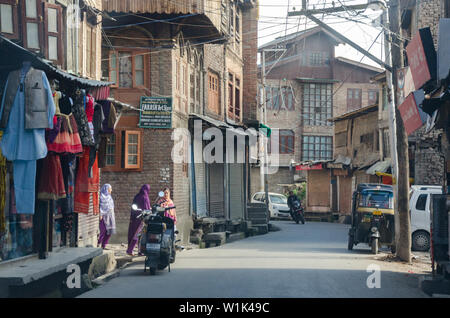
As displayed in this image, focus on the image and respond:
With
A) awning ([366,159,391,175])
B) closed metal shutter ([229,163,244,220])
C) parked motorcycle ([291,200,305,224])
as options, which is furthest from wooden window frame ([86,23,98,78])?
parked motorcycle ([291,200,305,224])

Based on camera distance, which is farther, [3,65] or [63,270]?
[63,270]

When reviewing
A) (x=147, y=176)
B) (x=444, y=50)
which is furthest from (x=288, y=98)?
(x=444, y=50)

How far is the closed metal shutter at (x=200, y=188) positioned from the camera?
25375 millimetres

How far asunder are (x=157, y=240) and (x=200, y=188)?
12572 millimetres

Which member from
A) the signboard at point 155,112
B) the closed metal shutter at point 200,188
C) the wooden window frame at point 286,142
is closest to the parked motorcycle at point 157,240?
the signboard at point 155,112

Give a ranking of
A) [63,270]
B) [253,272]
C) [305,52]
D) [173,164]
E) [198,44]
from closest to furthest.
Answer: [63,270] → [253,272] → [173,164] → [198,44] → [305,52]

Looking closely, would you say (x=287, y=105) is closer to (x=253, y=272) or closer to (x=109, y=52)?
(x=109, y=52)

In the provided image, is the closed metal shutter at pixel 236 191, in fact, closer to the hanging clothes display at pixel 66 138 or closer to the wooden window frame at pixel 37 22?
the wooden window frame at pixel 37 22

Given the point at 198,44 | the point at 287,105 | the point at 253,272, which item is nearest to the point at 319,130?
the point at 287,105

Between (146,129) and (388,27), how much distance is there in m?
8.76

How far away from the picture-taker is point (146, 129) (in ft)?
71.1

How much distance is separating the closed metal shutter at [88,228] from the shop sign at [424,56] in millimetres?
8187

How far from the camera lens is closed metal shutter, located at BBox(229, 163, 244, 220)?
3072cm

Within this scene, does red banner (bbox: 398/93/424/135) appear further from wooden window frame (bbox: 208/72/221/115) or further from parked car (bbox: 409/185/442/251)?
wooden window frame (bbox: 208/72/221/115)
